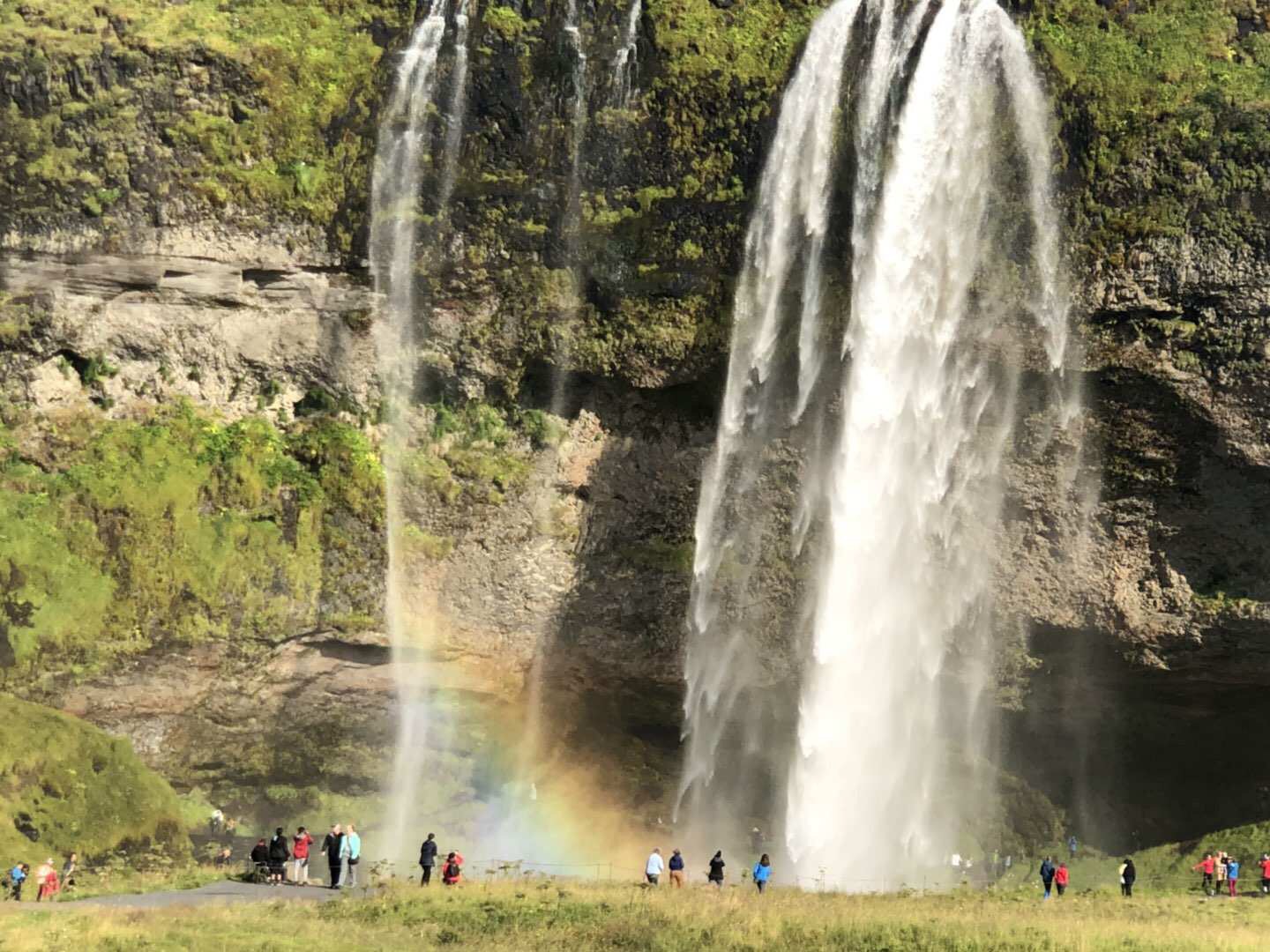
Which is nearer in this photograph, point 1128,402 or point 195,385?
point 1128,402

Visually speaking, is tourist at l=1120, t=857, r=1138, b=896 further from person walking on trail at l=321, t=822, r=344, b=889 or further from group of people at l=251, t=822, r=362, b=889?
person walking on trail at l=321, t=822, r=344, b=889

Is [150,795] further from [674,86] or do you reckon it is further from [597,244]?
[674,86]

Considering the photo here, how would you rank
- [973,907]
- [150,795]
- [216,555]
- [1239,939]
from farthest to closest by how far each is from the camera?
[216,555] → [150,795] → [973,907] → [1239,939]

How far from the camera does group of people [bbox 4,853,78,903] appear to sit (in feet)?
87.4

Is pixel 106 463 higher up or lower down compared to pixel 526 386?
lower down

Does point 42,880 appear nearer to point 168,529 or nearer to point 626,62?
point 168,529

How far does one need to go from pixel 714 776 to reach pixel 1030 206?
48.5ft

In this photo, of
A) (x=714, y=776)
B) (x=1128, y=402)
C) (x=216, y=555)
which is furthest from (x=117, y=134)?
(x=1128, y=402)

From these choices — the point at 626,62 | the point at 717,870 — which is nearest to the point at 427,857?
the point at 717,870

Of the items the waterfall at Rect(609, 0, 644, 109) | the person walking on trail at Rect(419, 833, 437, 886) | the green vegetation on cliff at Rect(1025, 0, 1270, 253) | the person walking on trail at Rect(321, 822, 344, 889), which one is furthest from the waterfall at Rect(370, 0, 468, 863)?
the green vegetation on cliff at Rect(1025, 0, 1270, 253)

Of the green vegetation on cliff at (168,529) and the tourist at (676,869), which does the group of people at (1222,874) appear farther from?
the green vegetation on cliff at (168,529)

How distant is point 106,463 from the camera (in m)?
37.9

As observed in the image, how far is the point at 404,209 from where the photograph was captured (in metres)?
39.7

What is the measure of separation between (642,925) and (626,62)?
72.2 ft
